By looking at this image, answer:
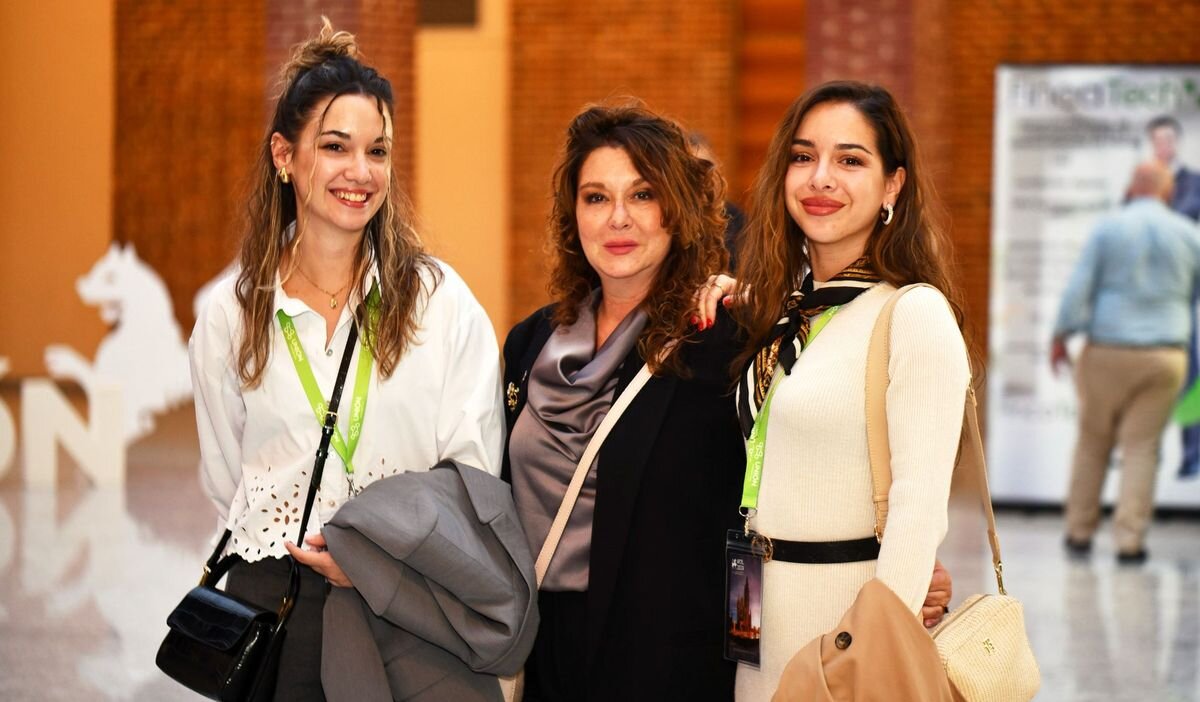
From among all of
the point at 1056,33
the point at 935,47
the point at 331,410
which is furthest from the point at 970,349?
the point at 1056,33

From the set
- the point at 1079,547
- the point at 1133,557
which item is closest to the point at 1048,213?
the point at 1079,547

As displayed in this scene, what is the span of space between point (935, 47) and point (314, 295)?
685 cm

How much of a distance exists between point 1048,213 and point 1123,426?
1.55 meters

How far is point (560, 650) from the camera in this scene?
2943 mm

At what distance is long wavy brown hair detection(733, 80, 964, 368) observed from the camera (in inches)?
109

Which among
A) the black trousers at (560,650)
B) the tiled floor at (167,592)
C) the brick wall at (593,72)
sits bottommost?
the tiled floor at (167,592)

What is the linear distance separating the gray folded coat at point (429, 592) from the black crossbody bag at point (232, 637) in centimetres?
10

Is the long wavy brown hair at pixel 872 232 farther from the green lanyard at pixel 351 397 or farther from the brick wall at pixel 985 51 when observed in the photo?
the brick wall at pixel 985 51

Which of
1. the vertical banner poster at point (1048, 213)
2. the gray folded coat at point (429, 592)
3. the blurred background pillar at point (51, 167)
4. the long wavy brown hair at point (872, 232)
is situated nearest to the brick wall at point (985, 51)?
the vertical banner poster at point (1048, 213)

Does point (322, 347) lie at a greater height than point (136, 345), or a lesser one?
greater

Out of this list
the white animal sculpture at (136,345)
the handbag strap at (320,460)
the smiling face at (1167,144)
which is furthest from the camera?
the white animal sculpture at (136,345)

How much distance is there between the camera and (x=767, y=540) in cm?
270

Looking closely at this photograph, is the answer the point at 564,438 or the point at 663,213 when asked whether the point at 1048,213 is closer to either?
the point at 663,213

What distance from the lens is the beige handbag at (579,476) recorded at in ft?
9.48
